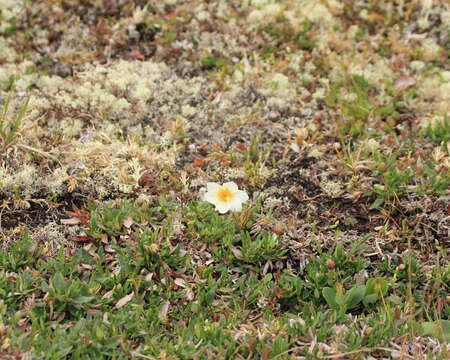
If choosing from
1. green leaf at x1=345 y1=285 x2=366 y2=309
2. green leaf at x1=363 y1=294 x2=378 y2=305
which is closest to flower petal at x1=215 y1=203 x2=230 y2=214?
green leaf at x1=345 y1=285 x2=366 y2=309

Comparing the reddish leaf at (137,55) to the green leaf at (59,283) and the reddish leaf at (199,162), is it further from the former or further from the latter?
the green leaf at (59,283)

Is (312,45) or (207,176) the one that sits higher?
(312,45)

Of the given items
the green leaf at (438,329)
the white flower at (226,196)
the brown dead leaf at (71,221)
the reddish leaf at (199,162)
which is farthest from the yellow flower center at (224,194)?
the green leaf at (438,329)

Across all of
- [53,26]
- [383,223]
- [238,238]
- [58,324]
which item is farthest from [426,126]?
[53,26]

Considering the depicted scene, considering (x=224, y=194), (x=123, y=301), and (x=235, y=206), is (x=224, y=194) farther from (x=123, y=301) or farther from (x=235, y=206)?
(x=123, y=301)

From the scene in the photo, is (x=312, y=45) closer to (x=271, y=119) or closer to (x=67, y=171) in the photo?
(x=271, y=119)

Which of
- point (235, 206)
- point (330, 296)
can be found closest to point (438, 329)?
point (330, 296)
